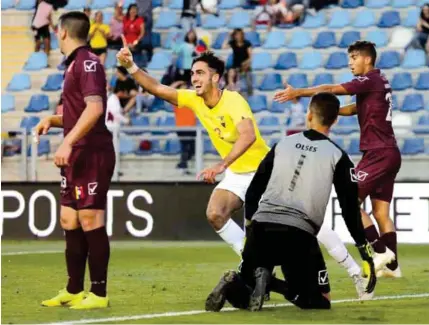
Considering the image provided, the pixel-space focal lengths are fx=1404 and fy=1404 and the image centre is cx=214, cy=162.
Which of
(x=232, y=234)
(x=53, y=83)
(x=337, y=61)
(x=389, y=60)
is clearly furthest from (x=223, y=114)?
(x=53, y=83)

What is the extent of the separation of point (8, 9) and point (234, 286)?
694 inches

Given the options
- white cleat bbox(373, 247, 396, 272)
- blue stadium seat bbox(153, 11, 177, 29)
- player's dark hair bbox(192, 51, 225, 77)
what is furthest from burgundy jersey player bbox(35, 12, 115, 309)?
blue stadium seat bbox(153, 11, 177, 29)

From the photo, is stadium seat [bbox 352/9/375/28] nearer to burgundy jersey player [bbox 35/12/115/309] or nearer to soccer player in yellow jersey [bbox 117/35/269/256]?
soccer player in yellow jersey [bbox 117/35/269/256]

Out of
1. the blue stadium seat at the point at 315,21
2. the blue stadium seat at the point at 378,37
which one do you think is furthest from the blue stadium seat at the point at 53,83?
the blue stadium seat at the point at 378,37

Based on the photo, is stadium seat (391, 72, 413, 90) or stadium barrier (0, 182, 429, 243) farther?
stadium seat (391, 72, 413, 90)

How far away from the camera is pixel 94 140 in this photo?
9.56 m

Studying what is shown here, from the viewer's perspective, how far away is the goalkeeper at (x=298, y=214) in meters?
9.30

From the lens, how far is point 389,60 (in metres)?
22.6

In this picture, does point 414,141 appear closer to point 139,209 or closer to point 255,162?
point 139,209

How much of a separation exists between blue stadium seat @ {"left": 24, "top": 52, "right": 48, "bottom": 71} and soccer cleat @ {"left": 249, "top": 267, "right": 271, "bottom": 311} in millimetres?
15946

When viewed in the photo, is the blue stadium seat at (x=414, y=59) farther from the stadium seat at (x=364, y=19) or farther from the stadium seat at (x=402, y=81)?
the stadium seat at (x=364, y=19)

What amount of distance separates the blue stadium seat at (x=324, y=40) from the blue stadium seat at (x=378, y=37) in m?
0.59

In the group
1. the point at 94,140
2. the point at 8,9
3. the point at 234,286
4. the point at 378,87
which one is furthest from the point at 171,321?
the point at 8,9

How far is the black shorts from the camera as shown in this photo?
30.5ft
